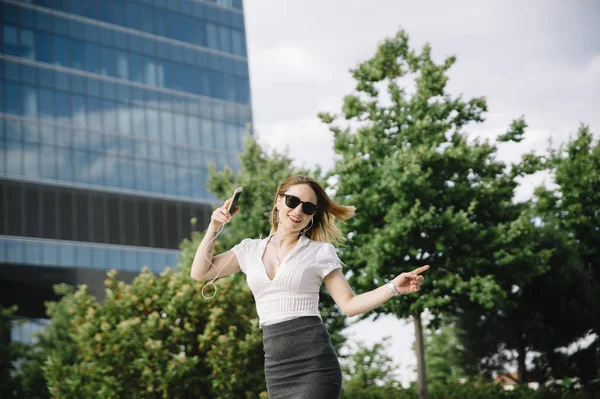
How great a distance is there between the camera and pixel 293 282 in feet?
16.3

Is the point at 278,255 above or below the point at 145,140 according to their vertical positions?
below

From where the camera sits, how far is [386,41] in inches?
1121

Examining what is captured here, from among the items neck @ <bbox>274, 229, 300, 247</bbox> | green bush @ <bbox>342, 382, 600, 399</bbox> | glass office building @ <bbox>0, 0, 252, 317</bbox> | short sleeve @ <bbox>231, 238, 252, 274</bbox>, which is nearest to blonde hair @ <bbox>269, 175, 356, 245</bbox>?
neck @ <bbox>274, 229, 300, 247</bbox>

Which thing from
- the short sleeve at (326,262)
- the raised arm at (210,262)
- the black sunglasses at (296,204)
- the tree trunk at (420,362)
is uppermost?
the tree trunk at (420,362)

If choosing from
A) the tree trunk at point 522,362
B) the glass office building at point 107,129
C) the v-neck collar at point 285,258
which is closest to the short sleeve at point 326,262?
the v-neck collar at point 285,258

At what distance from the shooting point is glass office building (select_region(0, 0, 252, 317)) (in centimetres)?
5594

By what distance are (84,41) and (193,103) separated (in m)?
9.16

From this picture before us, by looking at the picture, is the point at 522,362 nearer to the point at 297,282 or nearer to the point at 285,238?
the point at 285,238

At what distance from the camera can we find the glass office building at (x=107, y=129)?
5594 centimetres

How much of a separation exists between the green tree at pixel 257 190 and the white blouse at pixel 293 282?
20053 millimetres

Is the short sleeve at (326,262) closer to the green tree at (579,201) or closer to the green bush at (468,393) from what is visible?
the green bush at (468,393)

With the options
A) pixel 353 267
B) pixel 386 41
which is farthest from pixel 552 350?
pixel 386 41

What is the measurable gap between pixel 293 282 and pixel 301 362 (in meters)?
0.44

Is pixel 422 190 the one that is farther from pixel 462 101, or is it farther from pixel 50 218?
pixel 50 218
